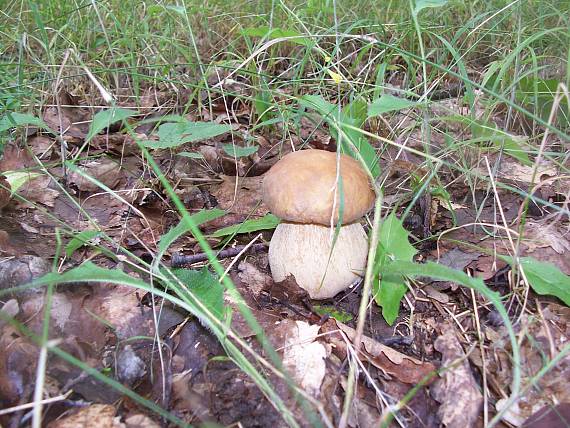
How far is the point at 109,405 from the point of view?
124 cm

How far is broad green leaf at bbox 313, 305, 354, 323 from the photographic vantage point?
5.42 feet

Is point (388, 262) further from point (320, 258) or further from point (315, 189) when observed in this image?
point (315, 189)

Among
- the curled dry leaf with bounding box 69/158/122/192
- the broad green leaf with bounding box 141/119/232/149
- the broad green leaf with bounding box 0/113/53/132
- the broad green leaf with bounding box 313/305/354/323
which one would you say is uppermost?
the broad green leaf with bounding box 0/113/53/132

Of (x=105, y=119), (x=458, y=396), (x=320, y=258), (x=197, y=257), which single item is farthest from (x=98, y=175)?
(x=458, y=396)

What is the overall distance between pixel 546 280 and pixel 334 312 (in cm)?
72

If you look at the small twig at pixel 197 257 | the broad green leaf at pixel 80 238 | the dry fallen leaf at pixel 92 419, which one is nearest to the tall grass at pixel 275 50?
the small twig at pixel 197 257

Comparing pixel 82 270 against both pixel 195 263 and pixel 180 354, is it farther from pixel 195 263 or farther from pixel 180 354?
pixel 195 263

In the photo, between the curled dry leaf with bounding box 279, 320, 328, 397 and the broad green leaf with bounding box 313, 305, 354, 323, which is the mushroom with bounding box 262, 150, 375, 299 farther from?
the curled dry leaf with bounding box 279, 320, 328, 397

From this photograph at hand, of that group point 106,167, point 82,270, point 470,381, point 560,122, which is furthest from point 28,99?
point 560,122

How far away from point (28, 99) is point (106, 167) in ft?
2.03

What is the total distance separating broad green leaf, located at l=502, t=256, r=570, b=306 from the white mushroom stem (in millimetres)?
539

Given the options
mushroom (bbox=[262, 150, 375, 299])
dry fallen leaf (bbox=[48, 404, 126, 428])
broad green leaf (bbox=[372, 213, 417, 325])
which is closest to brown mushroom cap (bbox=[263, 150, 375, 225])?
mushroom (bbox=[262, 150, 375, 299])

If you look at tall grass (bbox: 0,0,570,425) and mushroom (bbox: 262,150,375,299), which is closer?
mushroom (bbox: 262,150,375,299)

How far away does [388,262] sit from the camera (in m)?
1.64
